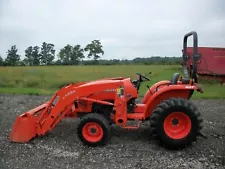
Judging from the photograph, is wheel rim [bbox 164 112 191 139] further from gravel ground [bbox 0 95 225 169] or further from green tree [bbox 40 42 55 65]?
green tree [bbox 40 42 55 65]

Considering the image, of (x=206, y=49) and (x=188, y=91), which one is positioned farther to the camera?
(x=206, y=49)

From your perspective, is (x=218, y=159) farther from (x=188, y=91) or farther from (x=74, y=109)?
(x=74, y=109)

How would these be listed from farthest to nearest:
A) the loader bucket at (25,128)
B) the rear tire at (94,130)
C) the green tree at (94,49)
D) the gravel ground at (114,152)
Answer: the green tree at (94,49), the loader bucket at (25,128), the rear tire at (94,130), the gravel ground at (114,152)

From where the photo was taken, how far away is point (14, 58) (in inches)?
3088

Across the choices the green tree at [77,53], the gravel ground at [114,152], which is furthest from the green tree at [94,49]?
the gravel ground at [114,152]

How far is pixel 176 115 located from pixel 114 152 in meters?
1.33

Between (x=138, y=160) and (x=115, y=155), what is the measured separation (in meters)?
0.46

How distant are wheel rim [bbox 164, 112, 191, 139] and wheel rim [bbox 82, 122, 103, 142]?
1.24 meters

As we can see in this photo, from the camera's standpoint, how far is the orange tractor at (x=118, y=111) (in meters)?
5.52

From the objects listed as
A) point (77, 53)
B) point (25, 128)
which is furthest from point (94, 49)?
point (25, 128)

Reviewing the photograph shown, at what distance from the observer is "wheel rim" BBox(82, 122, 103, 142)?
5746mm

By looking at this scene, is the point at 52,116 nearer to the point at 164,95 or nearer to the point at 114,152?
the point at 114,152

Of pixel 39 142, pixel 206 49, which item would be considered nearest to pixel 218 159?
pixel 39 142

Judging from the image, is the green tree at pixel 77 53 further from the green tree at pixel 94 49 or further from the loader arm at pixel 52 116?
the loader arm at pixel 52 116
